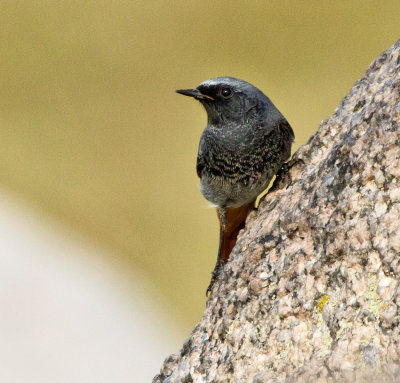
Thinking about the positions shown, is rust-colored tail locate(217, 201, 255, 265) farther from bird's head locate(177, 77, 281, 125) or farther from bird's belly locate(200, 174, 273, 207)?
bird's head locate(177, 77, 281, 125)

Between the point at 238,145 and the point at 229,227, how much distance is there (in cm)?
59

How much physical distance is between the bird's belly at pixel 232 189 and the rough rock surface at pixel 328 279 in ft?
4.29

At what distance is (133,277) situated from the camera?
12375 mm

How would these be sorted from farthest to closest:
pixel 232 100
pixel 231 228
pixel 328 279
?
pixel 232 100 → pixel 231 228 → pixel 328 279

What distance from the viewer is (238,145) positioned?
5.67 metres

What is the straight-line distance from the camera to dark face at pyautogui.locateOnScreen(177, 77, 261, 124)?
5703 mm

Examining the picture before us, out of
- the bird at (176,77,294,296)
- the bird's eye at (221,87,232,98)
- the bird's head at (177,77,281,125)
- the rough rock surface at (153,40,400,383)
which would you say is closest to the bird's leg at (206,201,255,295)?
the bird at (176,77,294,296)

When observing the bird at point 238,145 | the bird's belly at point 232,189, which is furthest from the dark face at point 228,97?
the bird's belly at point 232,189

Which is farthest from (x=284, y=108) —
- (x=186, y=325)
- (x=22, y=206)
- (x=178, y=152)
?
(x=22, y=206)

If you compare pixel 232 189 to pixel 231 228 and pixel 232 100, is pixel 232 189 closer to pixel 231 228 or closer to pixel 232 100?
pixel 231 228

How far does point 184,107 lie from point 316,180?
8.95 metres

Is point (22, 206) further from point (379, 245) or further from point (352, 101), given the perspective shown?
point (379, 245)

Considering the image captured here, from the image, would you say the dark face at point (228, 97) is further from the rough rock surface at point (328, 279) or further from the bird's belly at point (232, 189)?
the rough rock surface at point (328, 279)

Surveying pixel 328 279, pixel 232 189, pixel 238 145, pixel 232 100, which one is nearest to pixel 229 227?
pixel 232 189
